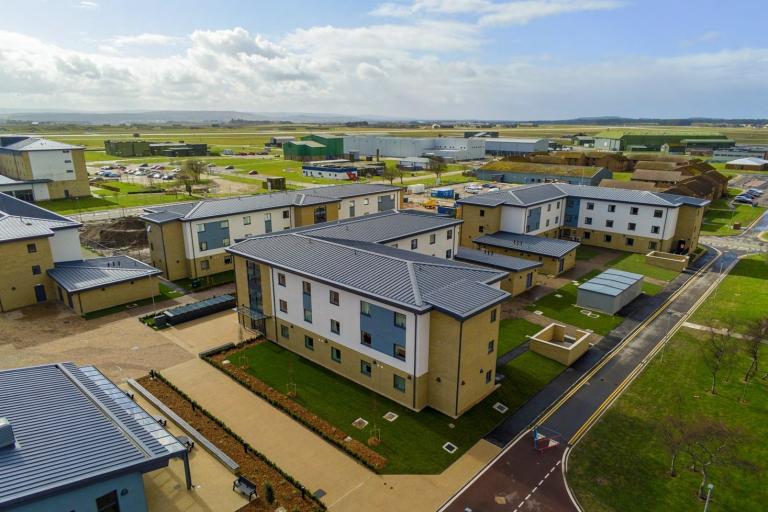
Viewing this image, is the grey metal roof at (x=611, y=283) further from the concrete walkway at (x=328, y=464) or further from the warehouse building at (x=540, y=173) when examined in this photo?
the warehouse building at (x=540, y=173)

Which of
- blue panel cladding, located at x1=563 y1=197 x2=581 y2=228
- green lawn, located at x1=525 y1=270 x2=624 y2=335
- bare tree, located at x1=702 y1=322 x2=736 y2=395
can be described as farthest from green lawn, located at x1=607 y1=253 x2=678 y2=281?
bare tree, located at x1=702 y1=322 x2=736 y2=395

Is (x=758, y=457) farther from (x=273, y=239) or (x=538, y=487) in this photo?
(x=273, y=239)

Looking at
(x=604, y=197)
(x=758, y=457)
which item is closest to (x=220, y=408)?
(x=758, y=457)

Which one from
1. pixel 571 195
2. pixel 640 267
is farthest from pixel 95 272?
pixel 640 267

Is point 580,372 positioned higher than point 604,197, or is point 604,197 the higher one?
point 604,197

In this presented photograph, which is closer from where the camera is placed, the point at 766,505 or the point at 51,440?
the point at 51,440

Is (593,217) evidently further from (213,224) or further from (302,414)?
A: (302,414)
